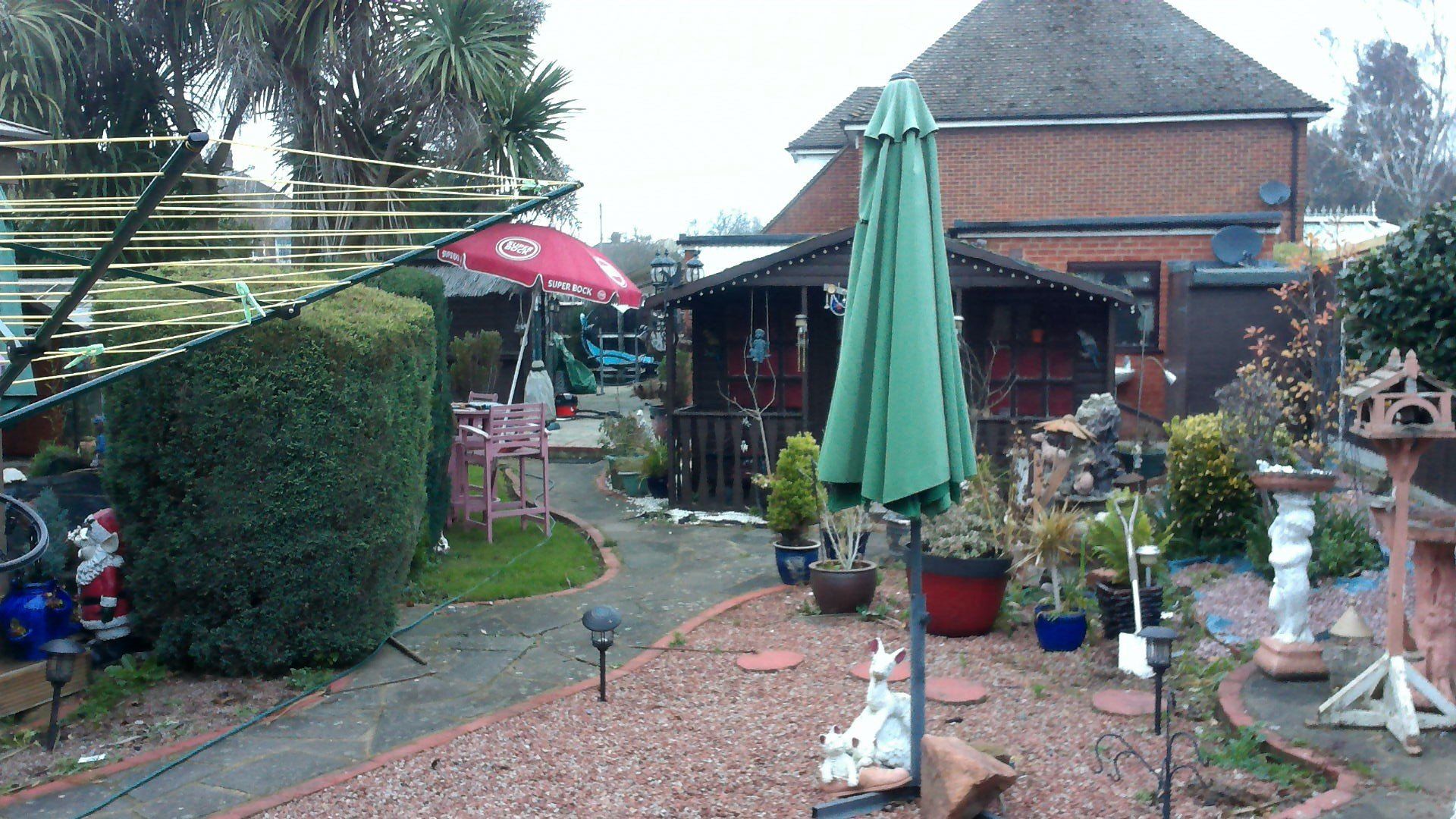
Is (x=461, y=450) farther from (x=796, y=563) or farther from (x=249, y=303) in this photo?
(x=249, y=303)

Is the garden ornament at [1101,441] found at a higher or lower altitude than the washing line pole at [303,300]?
lower

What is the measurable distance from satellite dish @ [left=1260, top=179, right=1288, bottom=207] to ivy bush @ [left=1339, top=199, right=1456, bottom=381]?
12883mm

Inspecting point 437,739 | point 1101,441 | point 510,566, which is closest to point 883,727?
point 437,739

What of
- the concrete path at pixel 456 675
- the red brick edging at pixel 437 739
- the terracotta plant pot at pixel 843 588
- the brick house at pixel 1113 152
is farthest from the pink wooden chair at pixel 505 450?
the brick house at pixel 1113 152

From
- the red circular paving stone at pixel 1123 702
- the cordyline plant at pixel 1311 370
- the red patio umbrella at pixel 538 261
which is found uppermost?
the red patio umbrella at pixel 538 261

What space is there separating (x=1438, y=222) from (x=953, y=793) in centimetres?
394

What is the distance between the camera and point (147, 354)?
17.7 feet

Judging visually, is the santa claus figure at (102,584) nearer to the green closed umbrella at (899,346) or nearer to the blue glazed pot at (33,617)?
the blue glazed pot at (33,617)

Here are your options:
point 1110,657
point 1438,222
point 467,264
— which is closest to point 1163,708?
point 1110,657

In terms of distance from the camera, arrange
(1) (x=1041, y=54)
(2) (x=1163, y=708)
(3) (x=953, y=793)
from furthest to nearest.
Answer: (1) (x=1041, y=54)
(2) (x=1163, y=708)
(3) (x=953, y=793)

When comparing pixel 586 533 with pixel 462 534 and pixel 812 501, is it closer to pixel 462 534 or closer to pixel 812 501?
pixel 462 534

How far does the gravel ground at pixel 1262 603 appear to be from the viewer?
20.4 ft

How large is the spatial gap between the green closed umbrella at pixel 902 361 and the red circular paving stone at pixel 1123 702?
55.4 inches

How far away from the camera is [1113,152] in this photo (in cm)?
1823
